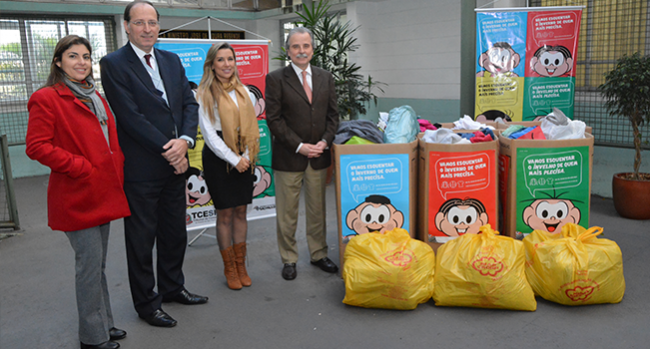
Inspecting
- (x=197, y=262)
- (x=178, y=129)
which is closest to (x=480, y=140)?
(x=178, y=129)

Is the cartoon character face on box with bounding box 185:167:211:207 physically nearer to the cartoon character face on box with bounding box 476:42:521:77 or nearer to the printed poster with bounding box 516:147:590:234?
the printed poster with bounding box 516:147:590:234

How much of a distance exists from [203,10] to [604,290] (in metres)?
7.12

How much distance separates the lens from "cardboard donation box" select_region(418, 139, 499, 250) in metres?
3.01

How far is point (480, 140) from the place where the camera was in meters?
3.13

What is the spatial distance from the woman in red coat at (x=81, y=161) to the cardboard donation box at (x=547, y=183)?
2195 millimetres

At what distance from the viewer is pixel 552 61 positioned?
4738 mm

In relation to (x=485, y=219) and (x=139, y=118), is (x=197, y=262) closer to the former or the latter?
(x=139, y=118)

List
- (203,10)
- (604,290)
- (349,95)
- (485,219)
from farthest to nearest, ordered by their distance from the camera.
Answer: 1. (203,10)
2. (349,95)
3. (485,219)
4. (604,290)

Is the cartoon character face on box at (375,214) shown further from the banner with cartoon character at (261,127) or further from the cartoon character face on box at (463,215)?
the banner with cartoon character at (261,127)

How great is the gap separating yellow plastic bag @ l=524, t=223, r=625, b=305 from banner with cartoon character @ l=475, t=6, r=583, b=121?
6.87 feet

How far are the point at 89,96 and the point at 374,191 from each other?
1.64 m

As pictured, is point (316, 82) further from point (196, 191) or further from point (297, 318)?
point (196, 191)

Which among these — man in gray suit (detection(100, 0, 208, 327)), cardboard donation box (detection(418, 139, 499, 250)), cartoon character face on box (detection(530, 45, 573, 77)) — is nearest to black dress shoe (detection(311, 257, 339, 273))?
cardboard donation box (detection(418, 139, 499, 250))

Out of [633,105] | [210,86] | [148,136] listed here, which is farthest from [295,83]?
[633,105]
